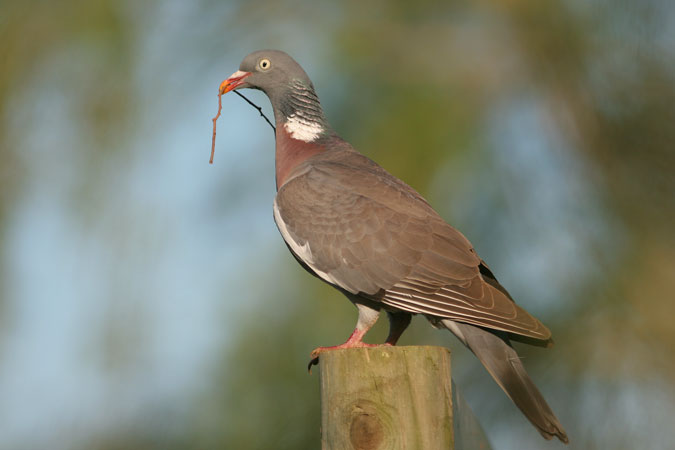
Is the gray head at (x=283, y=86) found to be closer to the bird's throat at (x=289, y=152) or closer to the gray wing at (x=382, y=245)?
the bird's throat at (x=289, y=152)

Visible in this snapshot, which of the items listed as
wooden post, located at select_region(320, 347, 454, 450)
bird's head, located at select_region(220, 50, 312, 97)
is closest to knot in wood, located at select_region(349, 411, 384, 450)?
wooden post, located at select_region(320, 347, 454, 450)

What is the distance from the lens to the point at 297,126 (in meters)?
4.51

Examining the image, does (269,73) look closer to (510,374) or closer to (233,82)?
(233,82)

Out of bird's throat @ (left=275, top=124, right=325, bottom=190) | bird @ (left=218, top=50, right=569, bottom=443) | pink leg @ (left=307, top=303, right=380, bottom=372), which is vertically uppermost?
bird's throat @ (left=275, top=124, right=325, bottom=190)

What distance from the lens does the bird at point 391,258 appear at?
3.46 metres

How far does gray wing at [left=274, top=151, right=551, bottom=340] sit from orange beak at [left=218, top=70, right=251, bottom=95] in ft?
2.84

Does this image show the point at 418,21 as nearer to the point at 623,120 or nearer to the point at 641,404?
the point at 623,120

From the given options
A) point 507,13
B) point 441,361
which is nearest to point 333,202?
point 441,361

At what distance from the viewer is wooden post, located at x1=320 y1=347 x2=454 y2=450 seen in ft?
8.40

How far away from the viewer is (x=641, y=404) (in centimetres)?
522

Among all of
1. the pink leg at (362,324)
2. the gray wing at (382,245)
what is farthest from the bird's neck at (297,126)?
the pink leg at (362,324)

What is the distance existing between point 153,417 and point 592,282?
3.65m

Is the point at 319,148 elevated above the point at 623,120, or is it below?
below

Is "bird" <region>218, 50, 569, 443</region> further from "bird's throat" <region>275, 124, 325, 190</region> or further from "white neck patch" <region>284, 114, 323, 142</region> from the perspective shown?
"white neck patch" <region>284, 114, 323, 142</region>
